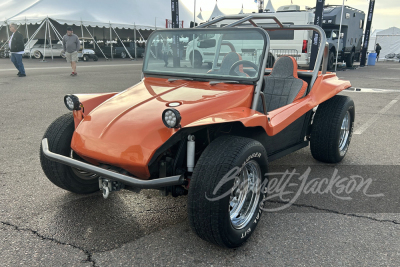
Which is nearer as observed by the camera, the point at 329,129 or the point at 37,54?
the point at 329,129

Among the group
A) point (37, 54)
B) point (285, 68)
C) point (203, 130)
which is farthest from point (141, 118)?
point (37, 54)

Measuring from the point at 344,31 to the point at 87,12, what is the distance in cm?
1487

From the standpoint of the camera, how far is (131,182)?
7.29 feet

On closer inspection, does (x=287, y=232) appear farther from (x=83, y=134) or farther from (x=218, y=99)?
(x=83, y=134)

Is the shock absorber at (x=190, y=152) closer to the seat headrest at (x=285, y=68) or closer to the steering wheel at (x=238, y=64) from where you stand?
the steering wheel at (x=238, y=64)

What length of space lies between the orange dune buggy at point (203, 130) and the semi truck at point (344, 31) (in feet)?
39.3

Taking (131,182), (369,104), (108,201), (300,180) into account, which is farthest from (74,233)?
(369,104)

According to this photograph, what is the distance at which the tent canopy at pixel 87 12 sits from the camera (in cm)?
2067

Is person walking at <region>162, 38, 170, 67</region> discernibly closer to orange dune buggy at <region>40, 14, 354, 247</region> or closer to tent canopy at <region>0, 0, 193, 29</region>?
orange dune buggy at <region>40, 14, 354, 247</region>

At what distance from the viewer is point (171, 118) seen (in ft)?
7.78

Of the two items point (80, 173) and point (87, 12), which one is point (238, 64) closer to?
point (80, 173)

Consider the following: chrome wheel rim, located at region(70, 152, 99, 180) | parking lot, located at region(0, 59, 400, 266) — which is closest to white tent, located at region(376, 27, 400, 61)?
parking lot, located at region(0, 59, 400, 266)

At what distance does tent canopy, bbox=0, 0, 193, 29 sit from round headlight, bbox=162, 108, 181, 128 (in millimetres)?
20183

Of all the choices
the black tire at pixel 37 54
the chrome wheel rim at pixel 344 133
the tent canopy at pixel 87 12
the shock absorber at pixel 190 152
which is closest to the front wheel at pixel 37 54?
the black tire at pixel 37 54
